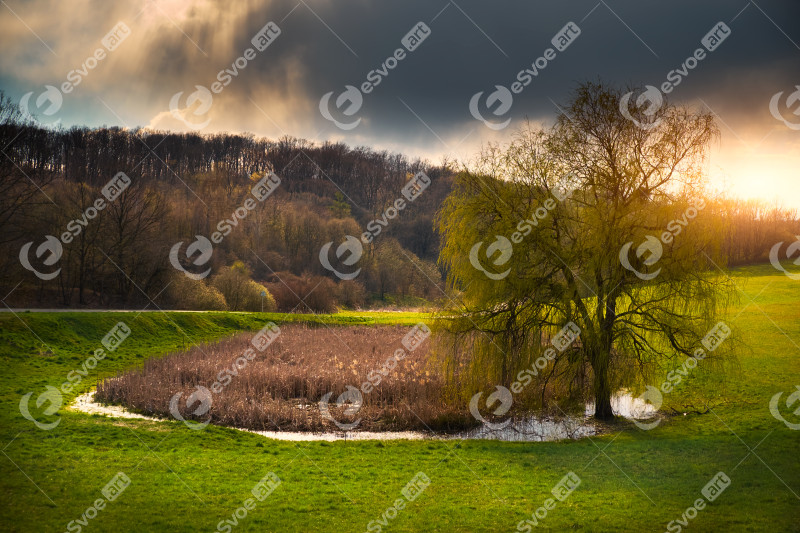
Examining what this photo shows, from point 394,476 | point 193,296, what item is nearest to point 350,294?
point 193,296

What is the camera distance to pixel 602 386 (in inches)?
754

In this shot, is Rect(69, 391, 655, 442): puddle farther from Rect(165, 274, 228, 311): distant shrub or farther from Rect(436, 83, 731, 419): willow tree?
Rect(165, 274, 228, 311): distant shrub

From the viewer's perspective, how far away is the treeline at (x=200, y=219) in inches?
1954

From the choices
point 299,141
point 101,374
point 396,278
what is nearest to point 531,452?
point 101,374

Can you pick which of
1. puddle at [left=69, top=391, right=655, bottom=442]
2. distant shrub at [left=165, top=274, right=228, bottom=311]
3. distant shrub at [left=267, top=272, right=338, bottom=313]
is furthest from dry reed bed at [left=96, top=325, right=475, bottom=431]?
distant shrub at [left=267, top=272, right=338, bottom=313]

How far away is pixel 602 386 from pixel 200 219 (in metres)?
71.1

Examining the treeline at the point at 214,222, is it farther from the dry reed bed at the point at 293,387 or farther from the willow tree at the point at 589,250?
the dry reed bed at the point at 293,387

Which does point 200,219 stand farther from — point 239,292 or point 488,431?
point 488,431

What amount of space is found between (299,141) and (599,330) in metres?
131

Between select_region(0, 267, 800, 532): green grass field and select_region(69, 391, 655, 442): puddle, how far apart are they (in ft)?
3.91

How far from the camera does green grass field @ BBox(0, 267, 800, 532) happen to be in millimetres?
9812

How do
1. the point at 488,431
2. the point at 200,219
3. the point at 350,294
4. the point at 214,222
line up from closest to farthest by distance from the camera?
1. the point at 488,431
2. the point at 350,294
3. the point at 200,219
4. the point at 214,222

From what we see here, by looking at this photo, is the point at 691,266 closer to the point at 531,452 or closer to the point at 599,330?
the point at 599,330

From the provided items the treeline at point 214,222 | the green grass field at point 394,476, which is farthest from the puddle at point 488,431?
the treeline at point 214,222
